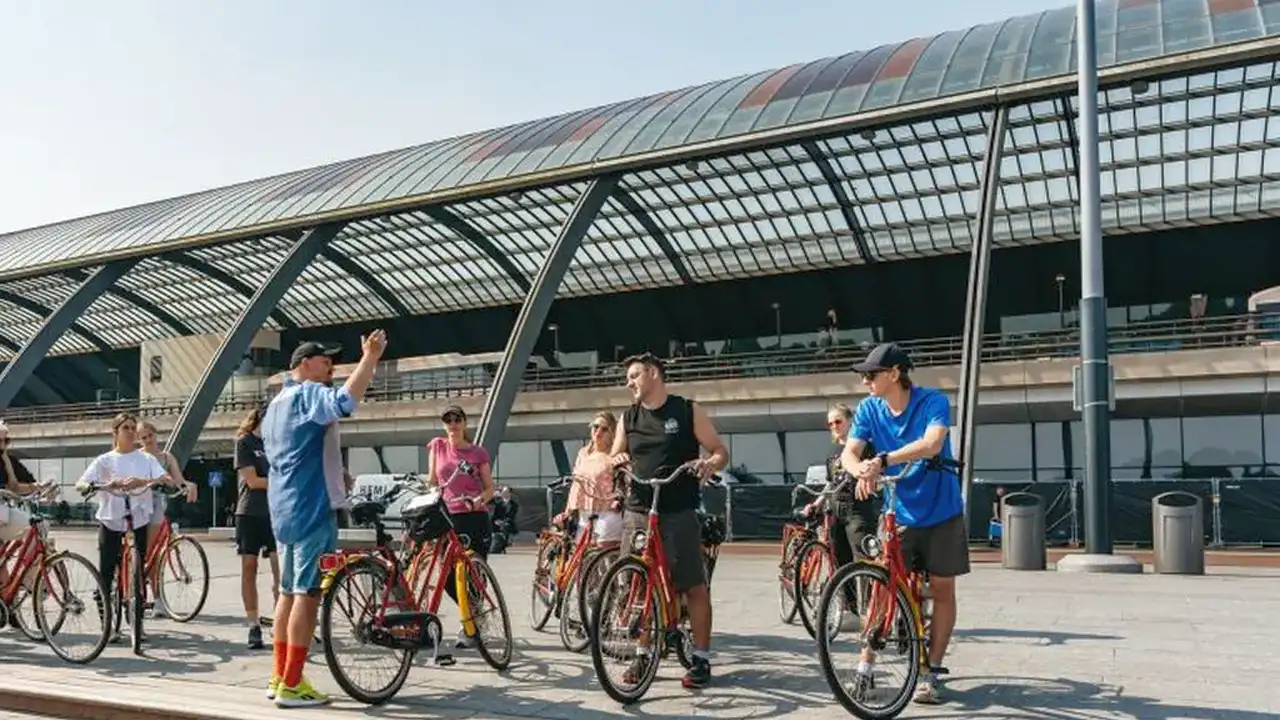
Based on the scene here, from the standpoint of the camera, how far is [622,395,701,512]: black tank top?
6.52 meters

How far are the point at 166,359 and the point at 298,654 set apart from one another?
59.3m

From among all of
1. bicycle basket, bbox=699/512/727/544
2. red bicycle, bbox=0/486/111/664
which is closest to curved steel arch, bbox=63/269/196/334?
red bicycle, bbox=0/486/111/664

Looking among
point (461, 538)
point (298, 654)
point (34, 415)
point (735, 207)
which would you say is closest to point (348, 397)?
point (298, 654)

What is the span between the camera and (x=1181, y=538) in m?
15.7

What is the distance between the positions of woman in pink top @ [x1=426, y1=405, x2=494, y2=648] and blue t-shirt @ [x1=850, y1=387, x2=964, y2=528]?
10.4 ft

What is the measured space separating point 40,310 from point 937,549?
59.9m

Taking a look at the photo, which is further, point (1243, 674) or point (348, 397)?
point (1243, 674)

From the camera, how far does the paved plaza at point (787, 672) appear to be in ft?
19.5

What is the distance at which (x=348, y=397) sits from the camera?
591cm

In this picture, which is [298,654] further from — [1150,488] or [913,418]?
[1150,488]

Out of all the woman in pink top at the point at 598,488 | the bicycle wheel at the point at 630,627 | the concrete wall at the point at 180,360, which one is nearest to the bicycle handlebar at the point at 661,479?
the bicycle wheel at the point at 630,627

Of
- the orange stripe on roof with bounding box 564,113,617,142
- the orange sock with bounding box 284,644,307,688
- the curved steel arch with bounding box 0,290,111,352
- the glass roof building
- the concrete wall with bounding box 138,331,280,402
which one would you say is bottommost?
the orange sock with bounding box 284,644,307,688

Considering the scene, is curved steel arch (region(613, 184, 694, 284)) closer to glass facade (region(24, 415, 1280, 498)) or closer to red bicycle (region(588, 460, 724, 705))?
glass facade (region(24, 415, 1280, 498))

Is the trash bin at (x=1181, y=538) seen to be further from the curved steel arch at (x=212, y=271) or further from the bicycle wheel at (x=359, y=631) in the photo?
the curved steel arch at (x=212, y=271)
